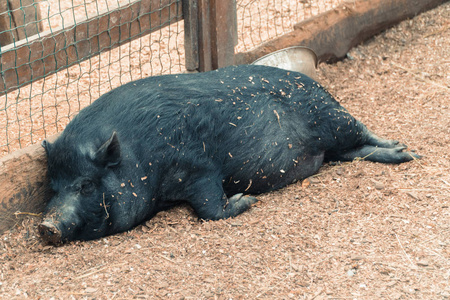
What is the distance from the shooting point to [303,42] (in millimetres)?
6090

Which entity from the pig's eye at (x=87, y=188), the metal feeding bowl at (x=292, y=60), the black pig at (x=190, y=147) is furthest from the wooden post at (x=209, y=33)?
the pig's eye at (x=87, y=188)

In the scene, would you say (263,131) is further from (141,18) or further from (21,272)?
(21,272)

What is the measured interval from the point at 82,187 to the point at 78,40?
120cm

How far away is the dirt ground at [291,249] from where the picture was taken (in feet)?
10.5

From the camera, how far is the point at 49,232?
352 centimetres

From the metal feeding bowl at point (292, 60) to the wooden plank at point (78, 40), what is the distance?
94 centimetres

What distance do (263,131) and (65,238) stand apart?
1.57m

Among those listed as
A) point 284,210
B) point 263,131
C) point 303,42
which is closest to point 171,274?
point 284,210

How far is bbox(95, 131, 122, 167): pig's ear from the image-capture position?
11.7 ft

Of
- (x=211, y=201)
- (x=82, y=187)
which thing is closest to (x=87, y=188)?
A: (x=82, y=187)

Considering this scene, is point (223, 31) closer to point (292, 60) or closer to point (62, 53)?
point (292, 60)

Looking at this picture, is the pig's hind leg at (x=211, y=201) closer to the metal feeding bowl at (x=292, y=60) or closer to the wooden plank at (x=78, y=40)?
the wooden plank at (x=78, y=40)

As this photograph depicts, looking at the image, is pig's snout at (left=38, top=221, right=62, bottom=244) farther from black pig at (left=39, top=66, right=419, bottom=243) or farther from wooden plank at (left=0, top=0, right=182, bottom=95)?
wooden plank at (left=0, top=0, right=182, bottom=95)

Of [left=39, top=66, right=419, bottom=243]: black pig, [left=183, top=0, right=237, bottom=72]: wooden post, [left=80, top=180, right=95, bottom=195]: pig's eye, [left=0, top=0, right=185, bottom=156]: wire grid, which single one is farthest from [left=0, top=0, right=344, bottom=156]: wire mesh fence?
[left=80, top=180, right=95, bottom=195]: pig's eye
